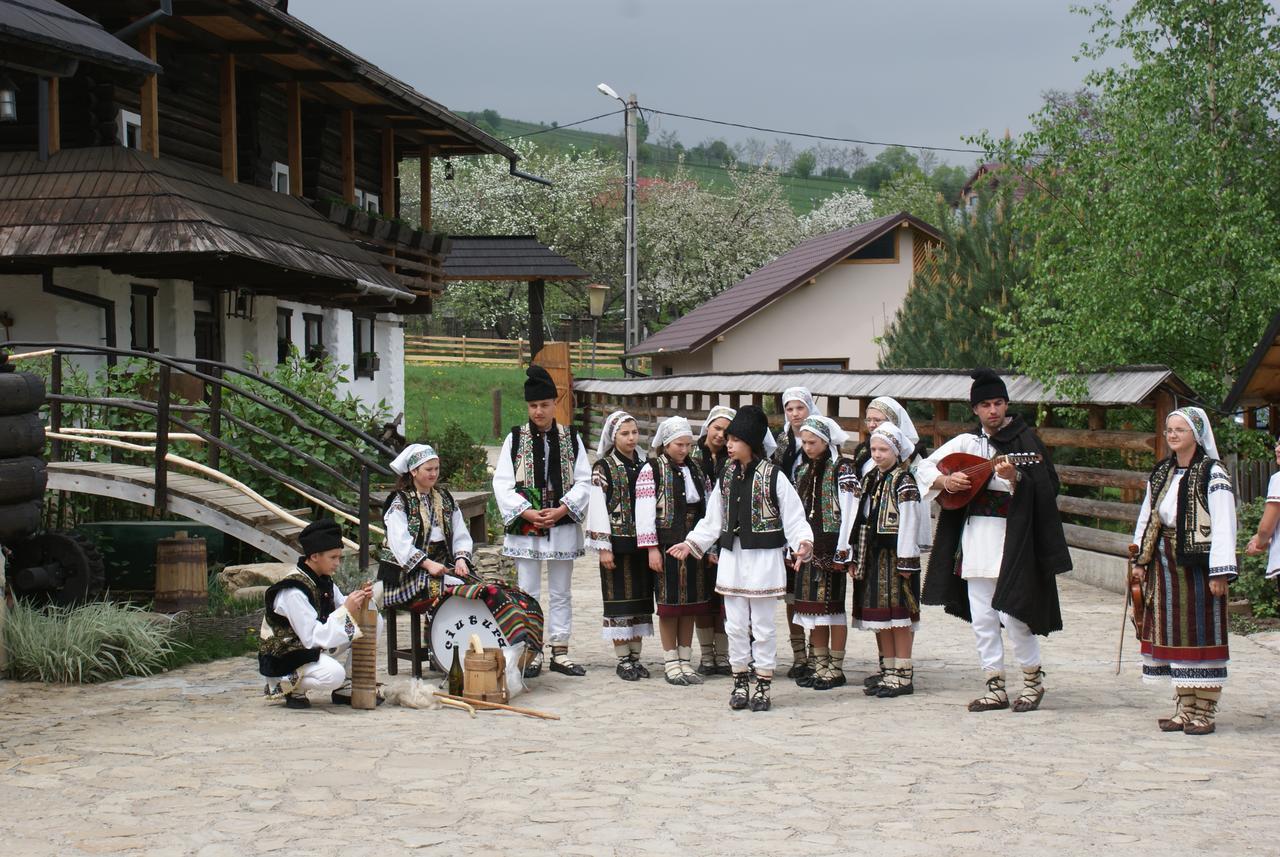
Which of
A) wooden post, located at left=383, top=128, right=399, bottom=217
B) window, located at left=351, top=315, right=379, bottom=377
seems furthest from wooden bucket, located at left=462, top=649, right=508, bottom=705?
wooden post, located at left=383, top=128, right=399, bottom=217

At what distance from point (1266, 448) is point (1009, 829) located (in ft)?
32.6

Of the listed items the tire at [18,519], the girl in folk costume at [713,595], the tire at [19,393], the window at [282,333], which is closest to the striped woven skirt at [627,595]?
the girl in folk costume at [713,595]

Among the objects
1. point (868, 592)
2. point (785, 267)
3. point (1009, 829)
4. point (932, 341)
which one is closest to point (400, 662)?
point (868, 592)

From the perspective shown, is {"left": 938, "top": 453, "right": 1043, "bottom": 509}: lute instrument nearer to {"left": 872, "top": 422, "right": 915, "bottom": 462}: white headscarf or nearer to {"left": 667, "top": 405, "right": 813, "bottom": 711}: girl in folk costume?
{"left": 872, "top": 422, "right": 915, "bottom": 462}: white headscarf

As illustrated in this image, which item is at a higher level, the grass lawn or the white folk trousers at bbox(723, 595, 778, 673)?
the grass lawn

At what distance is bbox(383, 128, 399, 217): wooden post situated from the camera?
78.0ft

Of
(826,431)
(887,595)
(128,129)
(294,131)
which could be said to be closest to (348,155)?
(294,131)

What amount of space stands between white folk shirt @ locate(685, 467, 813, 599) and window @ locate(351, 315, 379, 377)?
54.7ft

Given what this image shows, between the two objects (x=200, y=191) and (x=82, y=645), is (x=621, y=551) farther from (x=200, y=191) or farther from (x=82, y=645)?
(x=200, y=191)

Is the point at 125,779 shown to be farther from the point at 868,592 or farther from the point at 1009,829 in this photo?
the point at 868,592

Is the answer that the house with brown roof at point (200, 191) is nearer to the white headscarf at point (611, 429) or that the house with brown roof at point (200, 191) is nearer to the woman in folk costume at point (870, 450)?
the white headscarf at point (611, 429)

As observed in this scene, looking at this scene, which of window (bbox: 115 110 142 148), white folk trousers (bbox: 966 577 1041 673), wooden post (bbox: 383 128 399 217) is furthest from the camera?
wooden post (bbox: 383 128 399 217)

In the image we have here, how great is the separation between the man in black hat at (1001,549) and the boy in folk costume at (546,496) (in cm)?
237

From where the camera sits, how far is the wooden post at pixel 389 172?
78.0 ft
